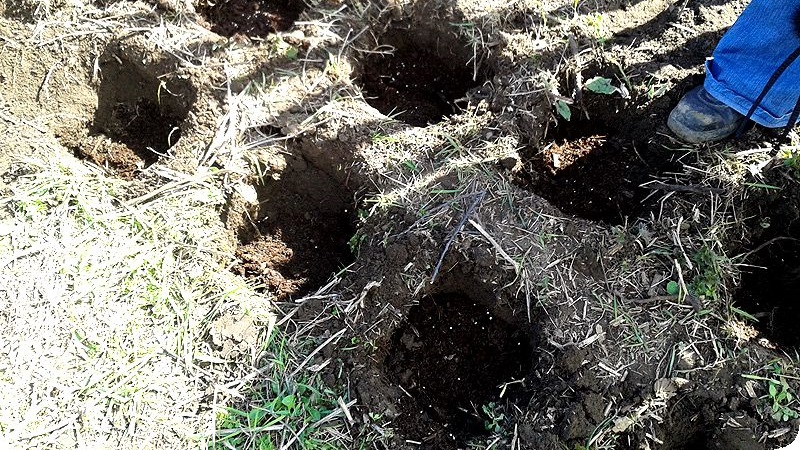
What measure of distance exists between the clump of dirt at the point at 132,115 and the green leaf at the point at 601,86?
68.9 inches

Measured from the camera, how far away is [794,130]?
2814mm

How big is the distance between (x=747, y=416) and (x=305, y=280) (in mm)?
1728

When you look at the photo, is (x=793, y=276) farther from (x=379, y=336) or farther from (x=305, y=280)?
(x=305, y=280)

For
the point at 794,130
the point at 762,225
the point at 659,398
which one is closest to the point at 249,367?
the point at 659,398

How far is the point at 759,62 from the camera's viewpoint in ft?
8.70

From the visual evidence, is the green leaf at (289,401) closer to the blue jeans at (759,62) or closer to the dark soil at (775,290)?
the dark soil at (775,290)

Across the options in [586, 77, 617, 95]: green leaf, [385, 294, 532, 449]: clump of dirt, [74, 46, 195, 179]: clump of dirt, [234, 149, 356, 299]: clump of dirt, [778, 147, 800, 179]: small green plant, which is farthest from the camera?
[74, 46, 195, 179]: clump of dirt

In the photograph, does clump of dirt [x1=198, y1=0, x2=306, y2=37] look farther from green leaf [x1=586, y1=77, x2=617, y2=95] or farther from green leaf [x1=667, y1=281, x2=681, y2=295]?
green leaf [x1=667, y1=281, x2=681, y2=295]

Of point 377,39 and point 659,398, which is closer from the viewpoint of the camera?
point 659,398

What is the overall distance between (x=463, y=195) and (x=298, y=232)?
2.37ft

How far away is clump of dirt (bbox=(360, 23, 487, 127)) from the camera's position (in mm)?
3057

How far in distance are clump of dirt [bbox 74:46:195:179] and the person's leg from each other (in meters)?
2.16

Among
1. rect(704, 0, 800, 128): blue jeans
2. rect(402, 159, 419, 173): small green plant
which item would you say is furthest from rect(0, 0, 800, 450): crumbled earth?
rect(704, 0, 800, 128): blue jeans

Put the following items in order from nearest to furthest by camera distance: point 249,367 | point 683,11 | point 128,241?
Result: 1. point 249,367
2. point 128,241
3. point 683,11
